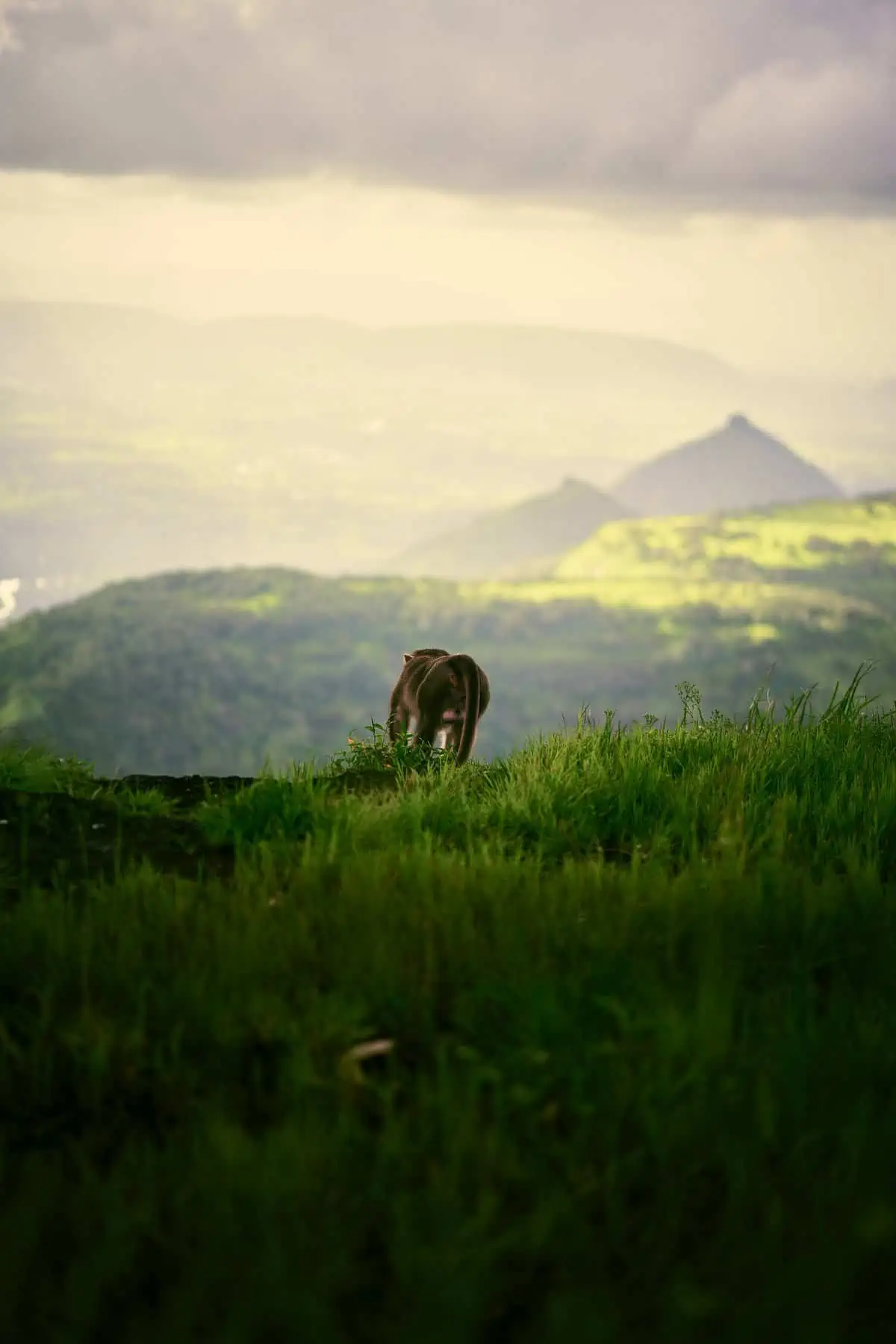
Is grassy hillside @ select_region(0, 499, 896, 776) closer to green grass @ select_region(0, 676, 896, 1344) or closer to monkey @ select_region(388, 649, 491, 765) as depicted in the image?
monkey @ select_region(388, 649, 491, 765)

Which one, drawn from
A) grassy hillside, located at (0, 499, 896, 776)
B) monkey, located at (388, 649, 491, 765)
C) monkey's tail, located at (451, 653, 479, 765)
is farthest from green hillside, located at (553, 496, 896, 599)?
monkey's tail, located at (451, 653, 479, 765)

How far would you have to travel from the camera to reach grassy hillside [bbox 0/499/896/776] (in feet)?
406

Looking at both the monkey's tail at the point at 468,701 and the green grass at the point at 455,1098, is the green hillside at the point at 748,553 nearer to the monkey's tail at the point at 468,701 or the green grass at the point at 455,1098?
the monkey's tail at the point at 468,701

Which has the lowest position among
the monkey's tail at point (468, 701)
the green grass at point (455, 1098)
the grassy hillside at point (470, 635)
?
the green grass at point (455, 1098)

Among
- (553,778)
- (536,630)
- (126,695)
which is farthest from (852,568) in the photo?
(553,778)

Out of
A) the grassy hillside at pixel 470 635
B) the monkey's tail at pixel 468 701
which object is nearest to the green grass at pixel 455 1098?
the monkey's tail at pixel 468 701

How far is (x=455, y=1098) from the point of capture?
10.3ft

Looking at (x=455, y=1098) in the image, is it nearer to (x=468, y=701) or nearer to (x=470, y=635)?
(x=468, y=701)

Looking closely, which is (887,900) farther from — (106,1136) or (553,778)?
(106,1136)

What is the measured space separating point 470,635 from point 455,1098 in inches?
5732

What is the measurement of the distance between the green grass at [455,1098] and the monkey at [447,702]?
3.29 m

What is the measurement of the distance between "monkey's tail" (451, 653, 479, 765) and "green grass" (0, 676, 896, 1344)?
3.27 metres

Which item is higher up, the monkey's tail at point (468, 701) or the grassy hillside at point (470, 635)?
the grassy hillside at point (470, 635)

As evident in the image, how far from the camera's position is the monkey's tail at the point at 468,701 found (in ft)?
28.6
